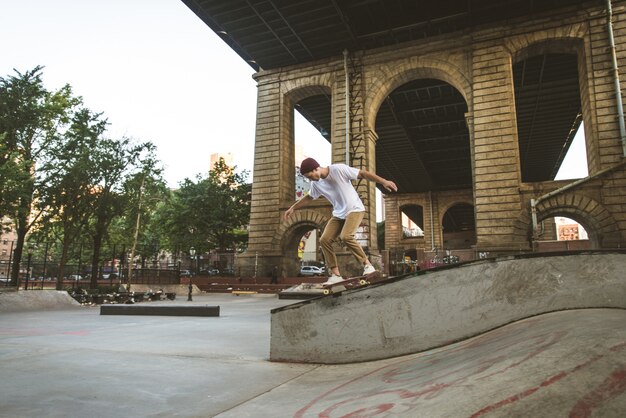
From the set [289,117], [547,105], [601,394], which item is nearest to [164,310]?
[601,394]

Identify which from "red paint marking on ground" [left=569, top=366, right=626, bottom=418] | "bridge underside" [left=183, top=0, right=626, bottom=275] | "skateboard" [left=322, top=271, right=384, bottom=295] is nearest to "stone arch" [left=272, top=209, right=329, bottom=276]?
"bridge underside" [left=183, top=0, right=626, bottom=275]

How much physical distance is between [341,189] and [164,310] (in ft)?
27.1

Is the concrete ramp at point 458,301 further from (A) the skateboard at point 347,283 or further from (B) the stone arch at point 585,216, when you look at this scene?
(B) the stone arch at point 585,216

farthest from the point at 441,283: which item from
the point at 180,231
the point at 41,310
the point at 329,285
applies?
the point at 180,231

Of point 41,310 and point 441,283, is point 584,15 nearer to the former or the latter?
point 441,283

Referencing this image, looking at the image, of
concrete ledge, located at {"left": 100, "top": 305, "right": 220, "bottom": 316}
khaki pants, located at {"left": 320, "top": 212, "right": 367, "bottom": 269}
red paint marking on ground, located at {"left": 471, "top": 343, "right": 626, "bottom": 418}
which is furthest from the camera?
concrete ledge, located at {"left": 100, "top": 305, "right": 220, "bottom": 316}

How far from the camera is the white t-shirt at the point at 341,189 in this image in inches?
211

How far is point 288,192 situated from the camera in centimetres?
2655

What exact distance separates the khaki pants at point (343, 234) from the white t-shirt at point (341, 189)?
0.10 meters

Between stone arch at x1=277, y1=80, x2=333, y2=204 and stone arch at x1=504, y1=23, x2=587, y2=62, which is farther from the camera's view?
stone arch at x1=277, y1=80, x2=333, y2=204

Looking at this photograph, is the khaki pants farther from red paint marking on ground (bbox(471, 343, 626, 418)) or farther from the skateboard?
red paint marking on ground (bbox(471, 343, 626, 418))

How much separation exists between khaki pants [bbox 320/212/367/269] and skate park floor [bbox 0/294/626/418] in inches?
60.5

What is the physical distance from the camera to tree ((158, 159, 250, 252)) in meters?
35.6

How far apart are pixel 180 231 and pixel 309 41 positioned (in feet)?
67.8
